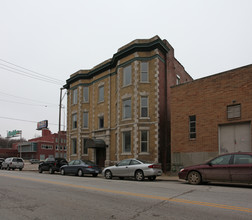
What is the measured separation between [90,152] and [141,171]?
13979 millimetres

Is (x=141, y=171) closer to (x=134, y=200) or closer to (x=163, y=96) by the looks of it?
(x=134, y=200)

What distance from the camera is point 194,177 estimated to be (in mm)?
12211

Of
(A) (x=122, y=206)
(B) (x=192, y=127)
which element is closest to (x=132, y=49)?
(B) (x=192, y=127)

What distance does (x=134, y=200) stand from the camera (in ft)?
25.6

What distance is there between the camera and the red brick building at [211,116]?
51.9ft

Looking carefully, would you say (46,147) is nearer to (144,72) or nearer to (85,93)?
(85,93)

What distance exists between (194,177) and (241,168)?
7.17 feet

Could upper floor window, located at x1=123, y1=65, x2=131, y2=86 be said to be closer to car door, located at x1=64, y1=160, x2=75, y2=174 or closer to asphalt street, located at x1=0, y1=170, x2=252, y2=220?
car door, located at x1=64, y1=160, x2=75, y2=174

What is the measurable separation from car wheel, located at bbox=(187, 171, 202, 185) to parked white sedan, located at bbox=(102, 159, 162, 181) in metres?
2.80

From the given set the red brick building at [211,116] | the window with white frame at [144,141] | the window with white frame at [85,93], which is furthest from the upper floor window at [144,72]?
the window with white frame at [85,93]

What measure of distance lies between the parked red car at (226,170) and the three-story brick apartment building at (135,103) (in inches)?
340

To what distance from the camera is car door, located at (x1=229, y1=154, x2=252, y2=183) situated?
10769 millimetres

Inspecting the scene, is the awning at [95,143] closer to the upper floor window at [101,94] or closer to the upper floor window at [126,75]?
the upper floor window at [101,94]

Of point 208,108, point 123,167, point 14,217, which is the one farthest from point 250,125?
point 14,217
